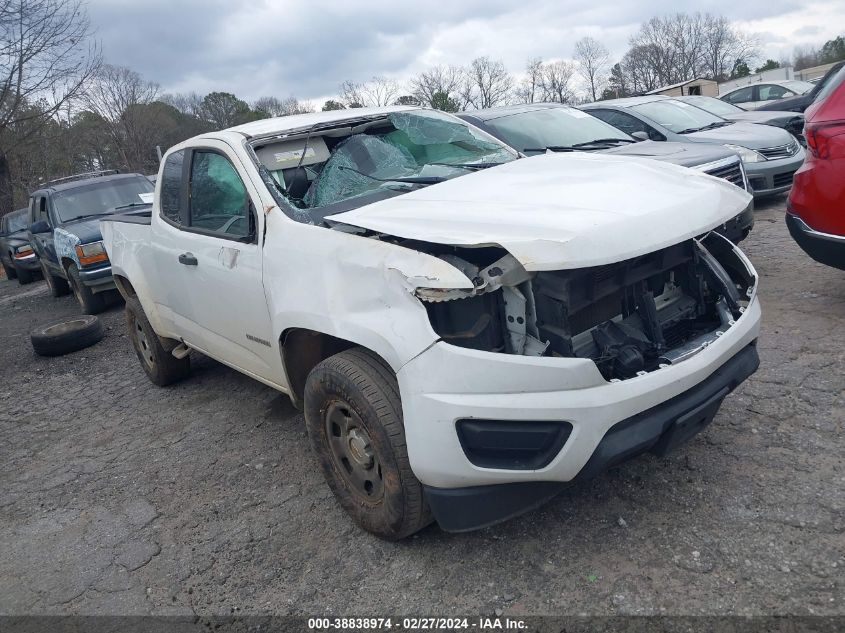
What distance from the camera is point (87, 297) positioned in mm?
9117

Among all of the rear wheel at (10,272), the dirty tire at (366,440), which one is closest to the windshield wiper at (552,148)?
the dirty tire at (366,440)

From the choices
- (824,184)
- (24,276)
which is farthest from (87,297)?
(824,184)

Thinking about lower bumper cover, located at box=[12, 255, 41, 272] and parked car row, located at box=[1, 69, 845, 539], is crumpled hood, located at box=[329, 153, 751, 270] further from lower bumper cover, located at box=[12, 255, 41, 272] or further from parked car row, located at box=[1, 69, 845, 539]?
lower bumper cover, located at box=[12, 255, 41, 272]

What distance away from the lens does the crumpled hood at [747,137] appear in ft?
26.6

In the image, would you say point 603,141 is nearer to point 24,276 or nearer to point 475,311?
point 475,311

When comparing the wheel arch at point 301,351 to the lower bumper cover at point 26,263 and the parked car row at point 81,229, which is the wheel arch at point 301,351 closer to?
the parked car row at point 81,229

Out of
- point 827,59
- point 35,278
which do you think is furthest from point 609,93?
point 35,278

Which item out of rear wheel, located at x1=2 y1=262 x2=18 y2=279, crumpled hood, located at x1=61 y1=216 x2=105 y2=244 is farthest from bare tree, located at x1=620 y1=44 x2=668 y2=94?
crumpled hood, located at x1=61 y1=216 x2=105 y2=244

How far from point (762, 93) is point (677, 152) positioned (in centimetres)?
1428

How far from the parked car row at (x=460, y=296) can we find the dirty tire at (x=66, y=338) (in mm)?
3596

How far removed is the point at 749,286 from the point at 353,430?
2.00 m

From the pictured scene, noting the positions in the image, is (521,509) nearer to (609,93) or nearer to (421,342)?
(421,342)

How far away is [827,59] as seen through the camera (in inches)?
2372

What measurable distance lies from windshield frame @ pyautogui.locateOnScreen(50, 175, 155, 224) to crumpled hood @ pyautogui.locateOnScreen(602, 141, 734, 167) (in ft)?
22.6
